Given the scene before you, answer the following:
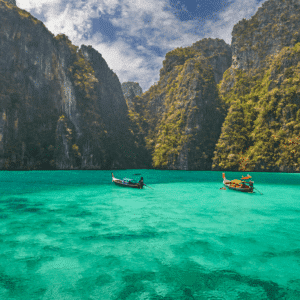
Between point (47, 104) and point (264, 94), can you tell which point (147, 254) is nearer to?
point (47, 104)

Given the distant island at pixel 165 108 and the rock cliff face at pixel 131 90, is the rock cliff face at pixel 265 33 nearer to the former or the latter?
the distant island at pixel 165 108

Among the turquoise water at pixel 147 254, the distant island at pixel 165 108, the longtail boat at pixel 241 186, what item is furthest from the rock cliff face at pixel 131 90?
the turquoise water at pixel 147 254

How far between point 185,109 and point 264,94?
109ft

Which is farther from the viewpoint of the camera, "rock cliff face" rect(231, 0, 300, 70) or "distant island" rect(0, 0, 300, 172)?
"rock cliff face" rect(231, 0, 300, 70)

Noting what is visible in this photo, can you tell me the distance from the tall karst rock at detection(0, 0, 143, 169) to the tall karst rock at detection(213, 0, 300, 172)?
51937mm

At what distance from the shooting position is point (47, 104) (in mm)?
87250

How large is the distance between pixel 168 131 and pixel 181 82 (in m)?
26.2

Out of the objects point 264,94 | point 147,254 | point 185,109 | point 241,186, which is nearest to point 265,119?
point 264,94

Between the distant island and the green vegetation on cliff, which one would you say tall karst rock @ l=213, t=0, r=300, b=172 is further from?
the distant island

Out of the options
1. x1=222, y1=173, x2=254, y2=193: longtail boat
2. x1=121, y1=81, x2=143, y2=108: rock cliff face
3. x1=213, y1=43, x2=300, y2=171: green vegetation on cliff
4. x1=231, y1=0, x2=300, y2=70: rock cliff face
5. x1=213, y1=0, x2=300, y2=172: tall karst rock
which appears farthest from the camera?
x1=121, y1=81, x2=143, y2=108: rock cliff face

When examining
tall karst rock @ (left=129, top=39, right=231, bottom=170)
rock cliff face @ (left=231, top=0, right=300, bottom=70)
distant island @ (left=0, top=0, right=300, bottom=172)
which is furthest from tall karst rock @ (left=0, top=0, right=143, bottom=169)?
rock cliff face @ (left=231, top=0, right=300, bottom=70)

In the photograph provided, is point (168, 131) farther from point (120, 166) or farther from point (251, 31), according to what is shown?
point (251, 31)

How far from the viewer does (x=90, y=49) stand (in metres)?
107

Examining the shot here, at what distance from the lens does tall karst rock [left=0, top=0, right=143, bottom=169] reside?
258 feet
